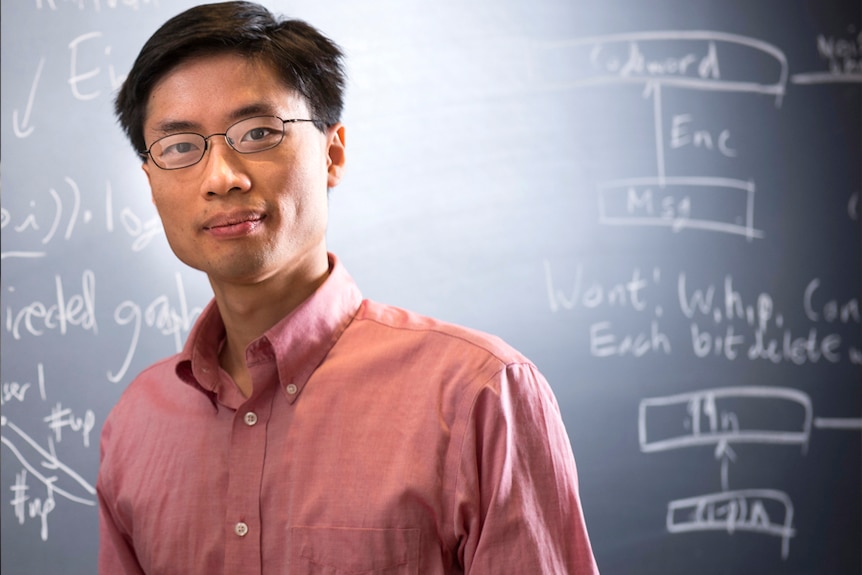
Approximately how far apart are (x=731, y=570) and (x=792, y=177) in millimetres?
1005

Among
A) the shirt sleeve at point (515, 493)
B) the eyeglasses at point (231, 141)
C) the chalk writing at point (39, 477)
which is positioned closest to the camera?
the shirt sleeve at point (515, 493)

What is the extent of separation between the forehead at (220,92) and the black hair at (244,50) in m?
0.01

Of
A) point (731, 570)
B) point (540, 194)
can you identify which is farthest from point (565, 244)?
point (731, 570)

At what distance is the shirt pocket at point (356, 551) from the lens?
1067mm

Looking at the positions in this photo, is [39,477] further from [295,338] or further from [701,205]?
[701,205]

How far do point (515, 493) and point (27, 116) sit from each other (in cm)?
146

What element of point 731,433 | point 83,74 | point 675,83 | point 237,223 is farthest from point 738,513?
point 83,74

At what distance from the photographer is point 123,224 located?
6.54 feet

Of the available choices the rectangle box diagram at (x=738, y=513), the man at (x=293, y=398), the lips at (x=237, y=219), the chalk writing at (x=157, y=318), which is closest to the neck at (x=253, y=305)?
the man at (x=293, y=398)

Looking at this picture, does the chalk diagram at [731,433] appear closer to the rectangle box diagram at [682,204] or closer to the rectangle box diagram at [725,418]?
the rectangle box diagram at [725,418]

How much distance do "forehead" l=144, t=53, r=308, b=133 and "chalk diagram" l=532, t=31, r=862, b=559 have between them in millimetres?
1125

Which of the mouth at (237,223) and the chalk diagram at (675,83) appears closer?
the mouth at (237,223)

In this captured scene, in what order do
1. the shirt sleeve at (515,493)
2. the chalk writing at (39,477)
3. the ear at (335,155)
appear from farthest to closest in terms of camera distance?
the chalk writing at (39,477) → the ear at (335,155) → the shirt sleeve at (515,493)

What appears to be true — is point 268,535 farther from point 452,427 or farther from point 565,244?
point 565,244
